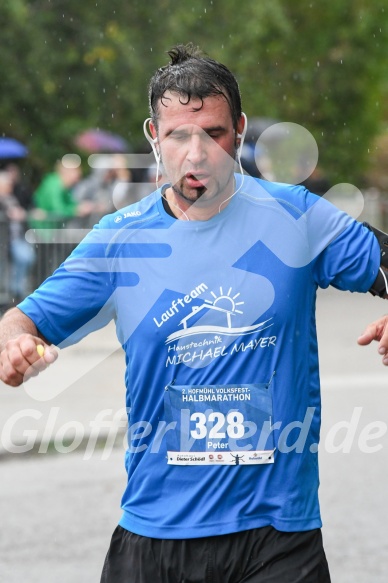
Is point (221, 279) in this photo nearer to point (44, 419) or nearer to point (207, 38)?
point (44, 419)

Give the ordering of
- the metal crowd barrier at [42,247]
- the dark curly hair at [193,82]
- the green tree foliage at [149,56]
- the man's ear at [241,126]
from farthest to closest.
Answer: the green tree foliage at [149,56] → the metal crowd barrier at [42,247] → the man's ear at [241,126] → the dark curly hair at [193,82]

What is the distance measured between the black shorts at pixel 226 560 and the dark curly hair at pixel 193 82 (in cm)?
113

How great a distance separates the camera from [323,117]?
37406mm

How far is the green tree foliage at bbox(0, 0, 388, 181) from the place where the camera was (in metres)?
27.5

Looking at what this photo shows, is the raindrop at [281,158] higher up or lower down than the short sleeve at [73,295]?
lower down

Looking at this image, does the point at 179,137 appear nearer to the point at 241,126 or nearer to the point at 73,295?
the point at 241,126

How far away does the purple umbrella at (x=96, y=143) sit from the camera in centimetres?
2814

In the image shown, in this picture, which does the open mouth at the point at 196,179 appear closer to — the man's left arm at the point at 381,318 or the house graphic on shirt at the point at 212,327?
the house graphic on shirt at the point at 212,327

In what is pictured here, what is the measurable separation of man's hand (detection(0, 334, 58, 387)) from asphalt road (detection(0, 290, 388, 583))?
345cm

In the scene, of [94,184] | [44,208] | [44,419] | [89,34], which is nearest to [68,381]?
[44,419]

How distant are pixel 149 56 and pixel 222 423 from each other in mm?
25835

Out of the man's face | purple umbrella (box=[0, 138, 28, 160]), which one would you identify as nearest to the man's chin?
the man's face

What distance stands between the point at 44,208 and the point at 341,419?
8.15 meters

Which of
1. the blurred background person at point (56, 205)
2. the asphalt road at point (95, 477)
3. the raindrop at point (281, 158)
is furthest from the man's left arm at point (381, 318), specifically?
the raindrop at point (281, 158)
